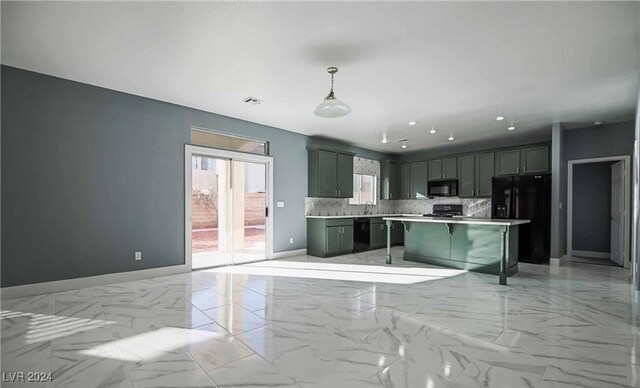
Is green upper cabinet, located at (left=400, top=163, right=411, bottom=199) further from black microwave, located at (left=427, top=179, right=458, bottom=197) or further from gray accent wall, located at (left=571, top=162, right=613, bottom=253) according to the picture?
gray accent wall, located at (left=571, top=162, right=613, bottom=253)

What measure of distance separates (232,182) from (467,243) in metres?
4.15

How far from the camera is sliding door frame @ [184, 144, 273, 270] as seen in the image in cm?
480

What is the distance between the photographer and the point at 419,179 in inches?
330

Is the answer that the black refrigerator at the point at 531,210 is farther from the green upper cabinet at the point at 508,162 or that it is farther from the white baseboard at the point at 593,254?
the white baseboard at the point at 593,254

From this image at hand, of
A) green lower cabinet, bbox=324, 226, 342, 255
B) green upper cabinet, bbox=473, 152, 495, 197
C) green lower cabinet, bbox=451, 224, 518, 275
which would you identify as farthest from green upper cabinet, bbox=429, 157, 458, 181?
green lower cabinet, bbox=324, 226, 342, 255

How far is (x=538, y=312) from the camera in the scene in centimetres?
311

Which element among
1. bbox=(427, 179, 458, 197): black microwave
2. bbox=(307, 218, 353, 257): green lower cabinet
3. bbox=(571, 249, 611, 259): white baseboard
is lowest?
bbox=(571, 249, 611, 259): white baseboard

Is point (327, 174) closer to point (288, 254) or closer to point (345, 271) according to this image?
point (288, 254)

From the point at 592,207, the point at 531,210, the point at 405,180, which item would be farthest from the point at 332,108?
the point at 592,207

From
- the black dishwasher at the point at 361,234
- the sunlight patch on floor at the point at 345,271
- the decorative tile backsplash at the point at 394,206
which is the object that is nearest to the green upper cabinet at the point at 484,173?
the decorative tile backsplash at the point at 394,206

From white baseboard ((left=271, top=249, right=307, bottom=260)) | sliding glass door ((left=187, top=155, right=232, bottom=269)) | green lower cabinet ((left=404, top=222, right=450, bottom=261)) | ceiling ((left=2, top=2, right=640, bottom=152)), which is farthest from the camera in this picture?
white baseboard ((left=271, top=249, right=307, bottom=260))

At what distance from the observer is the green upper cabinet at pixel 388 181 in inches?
338

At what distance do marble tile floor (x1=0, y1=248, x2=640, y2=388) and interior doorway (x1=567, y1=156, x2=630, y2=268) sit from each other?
2.42 m

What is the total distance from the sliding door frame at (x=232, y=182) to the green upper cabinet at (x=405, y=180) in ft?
14.3
